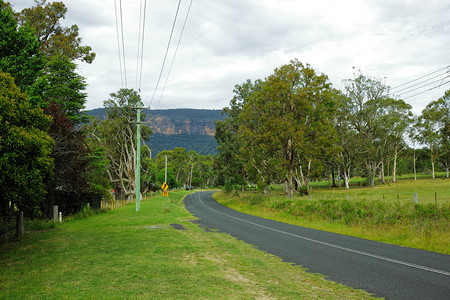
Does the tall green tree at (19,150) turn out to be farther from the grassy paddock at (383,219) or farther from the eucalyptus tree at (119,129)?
the eucalyptus tree at (119,129)

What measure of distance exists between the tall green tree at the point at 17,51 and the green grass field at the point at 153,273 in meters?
10.7

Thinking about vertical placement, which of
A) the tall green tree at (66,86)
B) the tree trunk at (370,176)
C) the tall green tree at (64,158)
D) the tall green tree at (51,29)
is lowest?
the tree trunk at (370,176)

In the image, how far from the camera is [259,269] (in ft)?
26.8

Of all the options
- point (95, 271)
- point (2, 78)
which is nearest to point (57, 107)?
point (2, 78)

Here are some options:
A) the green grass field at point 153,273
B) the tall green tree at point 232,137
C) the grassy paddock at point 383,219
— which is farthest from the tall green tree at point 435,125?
the green grass field at point 153,273

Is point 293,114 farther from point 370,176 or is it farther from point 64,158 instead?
point 370,176

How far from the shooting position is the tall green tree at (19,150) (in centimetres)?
956

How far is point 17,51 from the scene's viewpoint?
1869 cm

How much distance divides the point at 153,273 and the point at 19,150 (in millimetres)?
5937

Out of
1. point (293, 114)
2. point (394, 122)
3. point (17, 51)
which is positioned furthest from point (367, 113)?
point (17, 51)

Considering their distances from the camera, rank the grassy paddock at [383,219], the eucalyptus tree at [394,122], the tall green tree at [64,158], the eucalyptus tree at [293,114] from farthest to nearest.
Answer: the eucalyptus tree at [394,122]
the eucalyptus tree at [293,114]
the tall green tree at [64,158]
the grassy paddock at [383,219]

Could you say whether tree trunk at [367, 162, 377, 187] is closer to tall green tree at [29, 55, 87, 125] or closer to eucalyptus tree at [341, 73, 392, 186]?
eucalyptus tree at [341, 73, 392, 186]

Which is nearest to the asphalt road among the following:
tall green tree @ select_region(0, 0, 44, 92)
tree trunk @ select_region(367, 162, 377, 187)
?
tall green tree @ select_region(0, 0, 44, 92)

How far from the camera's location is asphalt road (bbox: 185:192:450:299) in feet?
21.4
